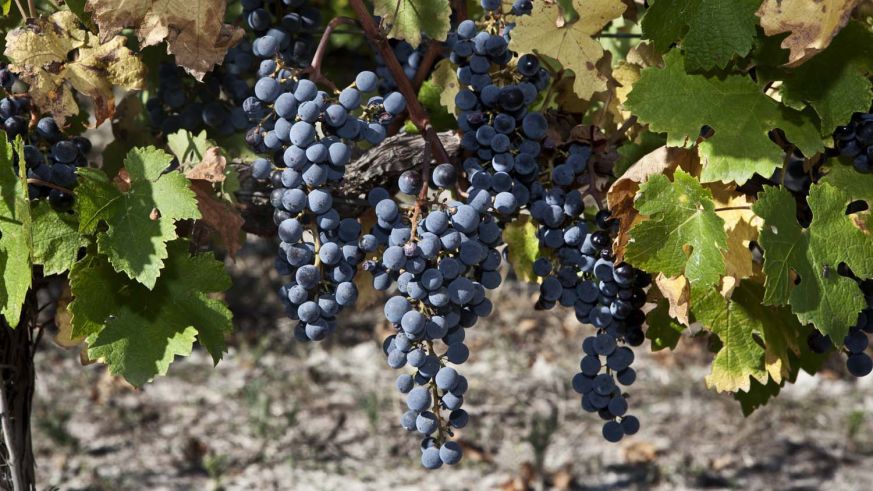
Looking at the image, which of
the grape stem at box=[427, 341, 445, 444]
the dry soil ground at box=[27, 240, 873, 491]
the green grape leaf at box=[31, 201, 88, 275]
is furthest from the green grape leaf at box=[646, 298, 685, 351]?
the dry soil ground at box=[27, 240, 873, 491]

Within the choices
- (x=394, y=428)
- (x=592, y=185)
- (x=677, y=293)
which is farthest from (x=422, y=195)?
(x=394, y=428)

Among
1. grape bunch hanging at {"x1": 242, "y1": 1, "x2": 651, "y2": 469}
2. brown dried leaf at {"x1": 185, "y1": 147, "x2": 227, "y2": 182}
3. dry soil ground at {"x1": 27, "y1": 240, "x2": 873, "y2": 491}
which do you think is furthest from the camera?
dry soil ground at {"x1": 27, "y1": 240, "x2": 873, "y2": 491}

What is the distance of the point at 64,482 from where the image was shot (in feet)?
10.3

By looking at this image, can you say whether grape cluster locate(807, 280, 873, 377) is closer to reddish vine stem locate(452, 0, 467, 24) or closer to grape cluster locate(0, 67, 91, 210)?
reddish vine stem locate(452, 0, 467, 24)

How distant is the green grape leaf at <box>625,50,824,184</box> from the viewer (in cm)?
132

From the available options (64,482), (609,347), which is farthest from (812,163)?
(64,482)

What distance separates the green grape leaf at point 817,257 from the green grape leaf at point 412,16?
56cm

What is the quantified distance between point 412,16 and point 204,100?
0.62 meters

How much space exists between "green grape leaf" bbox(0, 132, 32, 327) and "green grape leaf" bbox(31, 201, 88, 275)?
0.14 ft

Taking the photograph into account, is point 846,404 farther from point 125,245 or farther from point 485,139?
point 125,245

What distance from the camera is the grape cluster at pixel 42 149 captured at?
1.39 meters

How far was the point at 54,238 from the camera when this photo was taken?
1350 millimetres

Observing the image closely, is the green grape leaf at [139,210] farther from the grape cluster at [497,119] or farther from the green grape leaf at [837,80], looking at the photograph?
the green grape leaf at [837,80]

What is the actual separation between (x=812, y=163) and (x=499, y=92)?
0.51m
